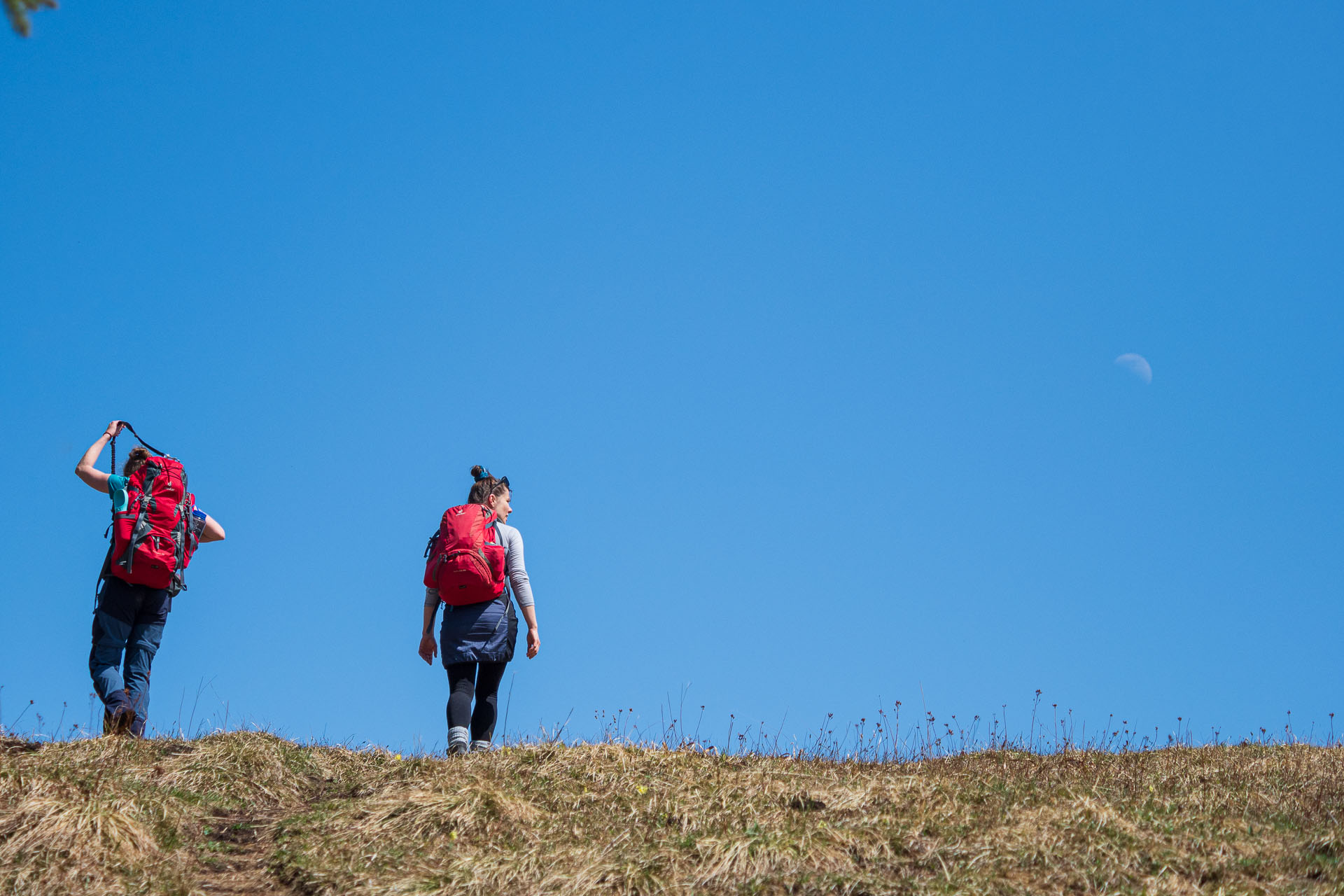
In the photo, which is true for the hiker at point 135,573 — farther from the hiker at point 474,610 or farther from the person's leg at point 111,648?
the hiker at point 474,610

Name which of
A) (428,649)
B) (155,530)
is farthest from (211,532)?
(428,649)

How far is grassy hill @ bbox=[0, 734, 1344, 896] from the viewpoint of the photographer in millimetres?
6855

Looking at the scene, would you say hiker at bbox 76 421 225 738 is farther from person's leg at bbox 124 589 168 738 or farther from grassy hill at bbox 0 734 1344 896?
grassy hill at bbox 0 734 1344 896

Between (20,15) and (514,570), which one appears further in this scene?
(514,570)

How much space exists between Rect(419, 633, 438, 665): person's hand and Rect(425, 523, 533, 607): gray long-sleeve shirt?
0.95 feet

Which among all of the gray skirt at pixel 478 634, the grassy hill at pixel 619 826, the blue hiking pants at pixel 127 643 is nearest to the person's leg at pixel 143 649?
the blue hiking pants at pixel 127 643

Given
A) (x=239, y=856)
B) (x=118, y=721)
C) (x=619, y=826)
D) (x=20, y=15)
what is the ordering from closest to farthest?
1. (x=20, y=15)
2. (x=239, y=856)
3. (x=619, y=826)
4. (x=118, y=721)

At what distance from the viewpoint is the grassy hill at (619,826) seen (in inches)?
270

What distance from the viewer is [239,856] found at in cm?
756

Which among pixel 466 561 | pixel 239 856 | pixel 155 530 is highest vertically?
pixel 155 530

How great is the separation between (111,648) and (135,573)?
64cm

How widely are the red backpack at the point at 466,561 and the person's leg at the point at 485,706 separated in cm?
61

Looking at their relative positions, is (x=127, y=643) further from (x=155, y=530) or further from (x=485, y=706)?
(x=485, y=706)

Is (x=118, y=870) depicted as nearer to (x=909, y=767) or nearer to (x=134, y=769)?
(x=134, y=769)
